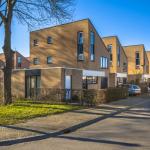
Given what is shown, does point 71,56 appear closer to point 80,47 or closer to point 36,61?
point 80,47

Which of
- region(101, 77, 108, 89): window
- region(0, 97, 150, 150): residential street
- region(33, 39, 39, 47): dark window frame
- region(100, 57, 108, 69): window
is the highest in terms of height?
region(33, 39, 39, 47): dark window frame

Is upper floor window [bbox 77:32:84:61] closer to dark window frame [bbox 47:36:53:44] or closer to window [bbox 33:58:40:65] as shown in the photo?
dark window frame [bbox 47:36:53:44]

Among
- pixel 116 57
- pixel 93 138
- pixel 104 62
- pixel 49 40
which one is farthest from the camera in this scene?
pixel 116 57

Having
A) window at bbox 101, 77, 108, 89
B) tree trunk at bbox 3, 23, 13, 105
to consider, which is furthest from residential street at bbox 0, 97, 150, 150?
window at bbox 101, 77, 108, 89

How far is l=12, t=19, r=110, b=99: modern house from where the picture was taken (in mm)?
24375

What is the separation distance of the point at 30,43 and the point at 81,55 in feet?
28.7

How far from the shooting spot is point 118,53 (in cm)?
4566

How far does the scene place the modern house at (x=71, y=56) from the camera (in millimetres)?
24375

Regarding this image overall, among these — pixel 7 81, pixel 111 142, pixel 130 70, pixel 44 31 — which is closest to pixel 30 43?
pixel 44 31

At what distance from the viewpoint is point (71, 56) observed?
1273 inches

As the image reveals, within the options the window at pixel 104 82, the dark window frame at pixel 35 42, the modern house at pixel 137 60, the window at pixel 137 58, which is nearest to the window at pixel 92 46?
the window at pixel 104 82

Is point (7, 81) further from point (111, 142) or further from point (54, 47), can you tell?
point (54, 47)

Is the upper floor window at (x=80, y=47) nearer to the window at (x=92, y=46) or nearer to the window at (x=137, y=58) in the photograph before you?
the window at (x=92, y=46)

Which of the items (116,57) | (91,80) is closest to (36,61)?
(91,80)
